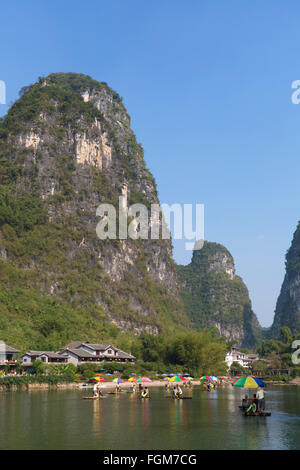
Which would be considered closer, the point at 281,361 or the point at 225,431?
the point at 225,431

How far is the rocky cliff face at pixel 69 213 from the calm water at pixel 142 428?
250 ft

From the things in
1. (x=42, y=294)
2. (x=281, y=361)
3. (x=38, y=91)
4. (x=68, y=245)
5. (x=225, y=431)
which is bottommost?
(x=281, y=361)

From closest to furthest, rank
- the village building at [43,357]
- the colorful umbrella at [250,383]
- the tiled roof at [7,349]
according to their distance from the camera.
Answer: the colorful umbrella at [250,383], the tiled roof at [7,349], the village building at [43,357]

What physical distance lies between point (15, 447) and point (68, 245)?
107 metres

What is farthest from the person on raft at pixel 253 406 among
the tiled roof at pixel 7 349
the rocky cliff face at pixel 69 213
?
the rocky cliff face at pixel 69 213

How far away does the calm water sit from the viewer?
2209cm

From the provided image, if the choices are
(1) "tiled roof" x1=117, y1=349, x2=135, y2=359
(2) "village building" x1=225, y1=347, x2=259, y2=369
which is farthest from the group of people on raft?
(2) "village building" x1=225, y1=347, x2=259, y2=369

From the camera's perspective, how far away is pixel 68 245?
127m

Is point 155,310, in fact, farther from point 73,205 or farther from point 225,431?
point 225,431

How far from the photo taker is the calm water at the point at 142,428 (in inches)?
870

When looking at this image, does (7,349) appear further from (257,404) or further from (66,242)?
(66,242)

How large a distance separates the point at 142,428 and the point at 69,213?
10984cm

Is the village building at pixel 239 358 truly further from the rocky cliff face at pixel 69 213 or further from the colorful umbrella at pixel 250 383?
the colorful umbrella at pixel 250 383
